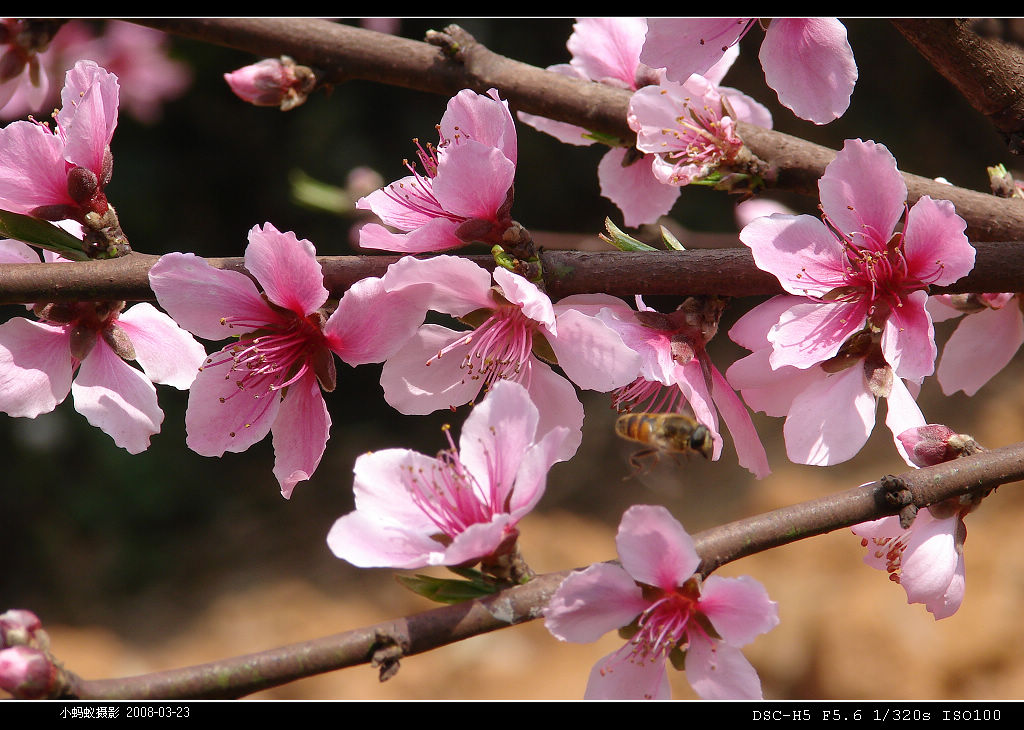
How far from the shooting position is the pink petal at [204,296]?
2.54 ft

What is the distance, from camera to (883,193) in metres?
0.80

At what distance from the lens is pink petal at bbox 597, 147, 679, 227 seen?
116cm

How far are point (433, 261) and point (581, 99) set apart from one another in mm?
399

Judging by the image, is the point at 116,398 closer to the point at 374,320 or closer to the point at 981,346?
the point at 374,320

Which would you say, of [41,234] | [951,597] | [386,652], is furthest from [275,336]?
[951,597]

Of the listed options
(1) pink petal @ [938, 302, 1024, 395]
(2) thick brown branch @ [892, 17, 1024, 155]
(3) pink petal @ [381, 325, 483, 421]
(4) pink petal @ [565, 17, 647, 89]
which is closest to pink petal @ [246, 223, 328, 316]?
(3) pink petal @ [381, 325, 483, 421]

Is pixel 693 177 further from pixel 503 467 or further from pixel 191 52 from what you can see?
pixel 191 52

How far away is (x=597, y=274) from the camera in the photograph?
0.81 m

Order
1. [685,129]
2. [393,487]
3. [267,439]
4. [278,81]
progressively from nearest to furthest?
[393,487]
[685,129]
[278,81]
[267,439]

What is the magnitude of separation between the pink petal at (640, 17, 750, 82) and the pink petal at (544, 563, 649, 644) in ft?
1.63

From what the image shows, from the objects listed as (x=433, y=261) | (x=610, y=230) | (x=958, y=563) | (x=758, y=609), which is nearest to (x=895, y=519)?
(x=958, y=563)

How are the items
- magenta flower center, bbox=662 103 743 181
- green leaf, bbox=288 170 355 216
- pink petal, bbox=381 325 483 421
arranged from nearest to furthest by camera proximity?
pink petal, bbox=381 325 483 421
magenta flower center, bbox=662 103 743 181
green leaf, bbox=288 170 355 216

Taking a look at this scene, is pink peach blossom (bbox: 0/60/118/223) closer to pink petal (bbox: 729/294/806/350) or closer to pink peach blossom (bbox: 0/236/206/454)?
pink peach blossom (bbox: 0/236/206/454)

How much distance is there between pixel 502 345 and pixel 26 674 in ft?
1.62
